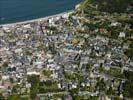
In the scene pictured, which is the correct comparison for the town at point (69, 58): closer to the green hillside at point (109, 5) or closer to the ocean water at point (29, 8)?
the green hillside at point (109, 5)

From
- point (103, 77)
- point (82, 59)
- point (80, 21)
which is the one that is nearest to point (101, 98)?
point (103, 77)

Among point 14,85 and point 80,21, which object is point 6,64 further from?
point 80,21

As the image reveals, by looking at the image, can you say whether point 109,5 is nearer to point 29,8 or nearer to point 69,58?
point 29,8

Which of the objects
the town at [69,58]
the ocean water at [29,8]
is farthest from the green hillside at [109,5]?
the ocean water at [29,8]

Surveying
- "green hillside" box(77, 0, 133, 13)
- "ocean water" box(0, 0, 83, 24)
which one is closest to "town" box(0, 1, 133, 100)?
"green hillside" box(77, 0, 133, 13)

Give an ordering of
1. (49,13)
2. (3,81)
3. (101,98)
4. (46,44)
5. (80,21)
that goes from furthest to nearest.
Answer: (49,13) < (80,21) < (46,44) < (3,81) < (101,98)

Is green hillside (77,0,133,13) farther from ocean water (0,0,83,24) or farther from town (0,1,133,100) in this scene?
ocean water (0,0,83,24)
